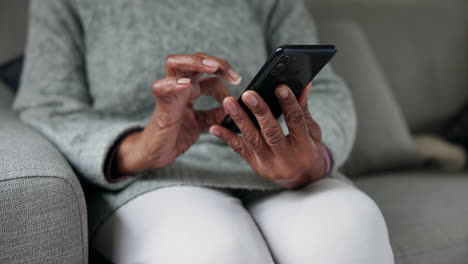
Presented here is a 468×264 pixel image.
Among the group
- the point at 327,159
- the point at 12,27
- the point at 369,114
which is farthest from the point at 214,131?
the point at 12,27

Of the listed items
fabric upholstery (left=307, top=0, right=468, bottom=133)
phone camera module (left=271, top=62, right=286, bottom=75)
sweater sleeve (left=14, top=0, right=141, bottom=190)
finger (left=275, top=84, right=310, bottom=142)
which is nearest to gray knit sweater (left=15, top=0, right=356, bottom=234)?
sweater sleeve (left=14, top=0, right=141, bottom=190)

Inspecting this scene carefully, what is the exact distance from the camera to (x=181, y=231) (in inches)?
24.2

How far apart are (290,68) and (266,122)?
89 millimetres

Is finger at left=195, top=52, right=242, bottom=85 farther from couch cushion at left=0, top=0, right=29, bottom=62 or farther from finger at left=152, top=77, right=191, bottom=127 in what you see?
couch cushion at left=0, top=0, right=29, bottom=62

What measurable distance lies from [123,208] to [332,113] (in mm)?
409

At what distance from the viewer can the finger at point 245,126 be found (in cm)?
62

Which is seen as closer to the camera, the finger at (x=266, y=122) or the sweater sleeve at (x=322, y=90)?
the finger at (x=266, y=122)

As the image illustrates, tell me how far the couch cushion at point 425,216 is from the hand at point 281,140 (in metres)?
0.19

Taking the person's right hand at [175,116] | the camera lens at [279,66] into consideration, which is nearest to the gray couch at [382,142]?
the person's right hand at [175,116]

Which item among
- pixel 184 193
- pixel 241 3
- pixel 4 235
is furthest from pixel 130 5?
pixel 4 235

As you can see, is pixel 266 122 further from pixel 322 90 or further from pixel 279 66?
pixel 322 90

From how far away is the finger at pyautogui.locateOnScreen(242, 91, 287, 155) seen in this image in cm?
61

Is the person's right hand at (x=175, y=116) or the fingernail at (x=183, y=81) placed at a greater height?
the fingernail at (x=183, y=81)

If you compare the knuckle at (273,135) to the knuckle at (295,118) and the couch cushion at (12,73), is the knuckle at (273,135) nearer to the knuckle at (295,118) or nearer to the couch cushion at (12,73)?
the knuckle at (295,118)
